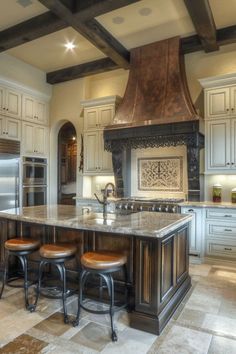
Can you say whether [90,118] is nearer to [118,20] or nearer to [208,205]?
[118,20]

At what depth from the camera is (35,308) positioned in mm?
2789

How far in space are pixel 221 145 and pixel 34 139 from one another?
399 cm

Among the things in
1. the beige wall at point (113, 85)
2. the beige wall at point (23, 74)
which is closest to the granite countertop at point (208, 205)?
the beige wall at point (113, 85)

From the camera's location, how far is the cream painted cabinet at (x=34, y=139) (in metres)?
5.82

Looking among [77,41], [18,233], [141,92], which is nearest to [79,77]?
[77,41]

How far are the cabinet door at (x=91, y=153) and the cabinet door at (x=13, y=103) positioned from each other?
150cm

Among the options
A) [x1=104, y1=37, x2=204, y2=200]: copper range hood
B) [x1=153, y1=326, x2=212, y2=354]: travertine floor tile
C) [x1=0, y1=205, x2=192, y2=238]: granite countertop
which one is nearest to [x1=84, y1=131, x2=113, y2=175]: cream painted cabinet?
[x1=104, y1=37, x2=204, y2=200]: copper range hood

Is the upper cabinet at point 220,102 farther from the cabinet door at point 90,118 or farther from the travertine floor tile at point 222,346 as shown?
the travertine floor tile at point 222,346

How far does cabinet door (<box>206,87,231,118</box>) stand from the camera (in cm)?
440

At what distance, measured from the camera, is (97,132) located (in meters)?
5.70

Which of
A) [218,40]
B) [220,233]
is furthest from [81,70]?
[220,233]

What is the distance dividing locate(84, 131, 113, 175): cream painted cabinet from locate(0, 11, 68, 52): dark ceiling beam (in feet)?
7.01

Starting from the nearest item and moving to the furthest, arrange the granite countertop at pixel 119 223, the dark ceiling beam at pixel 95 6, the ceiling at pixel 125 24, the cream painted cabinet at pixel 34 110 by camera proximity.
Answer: the granite countertop at pixel 119 223 < the dark ceiling beam at pixel 95 6 < the ceiling at pixel 125 24 < the cream painted cabinet at pixel 34 110

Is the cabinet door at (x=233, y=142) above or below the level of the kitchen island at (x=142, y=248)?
above
